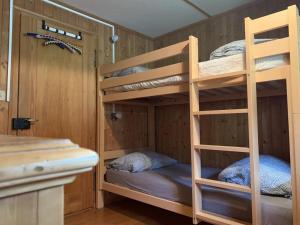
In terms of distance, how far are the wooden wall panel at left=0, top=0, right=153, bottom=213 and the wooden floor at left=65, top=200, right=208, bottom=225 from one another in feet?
0.62

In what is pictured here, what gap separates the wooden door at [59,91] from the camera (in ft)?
7.79

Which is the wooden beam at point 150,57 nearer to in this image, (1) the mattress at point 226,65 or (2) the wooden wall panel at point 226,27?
(1) the mattress at point 226,65

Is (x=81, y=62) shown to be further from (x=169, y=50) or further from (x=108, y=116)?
(x=169, y=50)

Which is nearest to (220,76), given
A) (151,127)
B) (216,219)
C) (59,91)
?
(216,219)

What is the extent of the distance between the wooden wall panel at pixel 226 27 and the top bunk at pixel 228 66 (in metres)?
1.09

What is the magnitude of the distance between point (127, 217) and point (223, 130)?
1.49 m

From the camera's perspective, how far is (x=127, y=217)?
2.56 meters

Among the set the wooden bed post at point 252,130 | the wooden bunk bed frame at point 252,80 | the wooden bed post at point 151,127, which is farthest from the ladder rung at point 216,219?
the wooden bed post at point 151,127

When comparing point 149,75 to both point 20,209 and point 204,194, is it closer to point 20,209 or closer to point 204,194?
point 204,194

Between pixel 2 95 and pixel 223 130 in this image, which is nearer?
pixel 2 95

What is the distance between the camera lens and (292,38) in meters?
1.42

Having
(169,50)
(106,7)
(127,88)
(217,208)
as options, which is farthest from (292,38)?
(106,7)

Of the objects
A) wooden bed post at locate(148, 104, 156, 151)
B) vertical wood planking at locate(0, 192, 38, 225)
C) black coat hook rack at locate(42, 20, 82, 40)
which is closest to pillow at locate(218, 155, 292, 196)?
vertical wood planking at locate(0, 192, 38, 225)

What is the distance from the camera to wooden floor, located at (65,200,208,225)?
7.89 ft
